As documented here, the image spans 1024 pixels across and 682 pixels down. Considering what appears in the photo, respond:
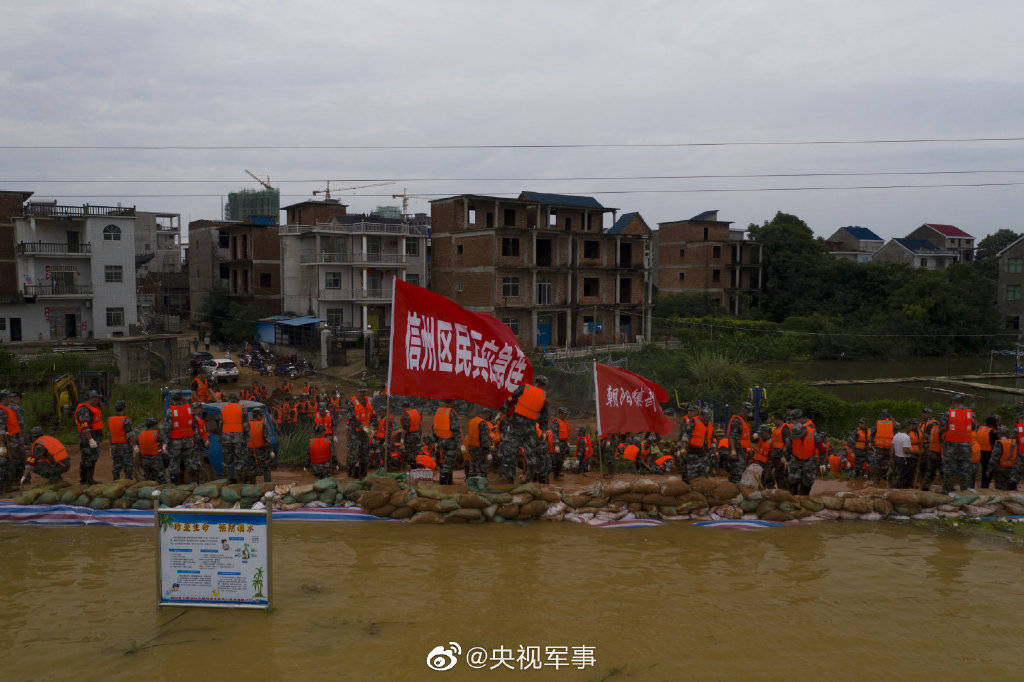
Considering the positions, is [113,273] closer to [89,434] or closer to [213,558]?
[89,434]

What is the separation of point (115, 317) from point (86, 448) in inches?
1253

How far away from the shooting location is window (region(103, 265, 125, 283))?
38.7 m

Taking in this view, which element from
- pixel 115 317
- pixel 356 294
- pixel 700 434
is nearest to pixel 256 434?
pixel 700 434

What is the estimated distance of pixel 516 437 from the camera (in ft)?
36.0

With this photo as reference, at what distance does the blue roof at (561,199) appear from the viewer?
4691 cm

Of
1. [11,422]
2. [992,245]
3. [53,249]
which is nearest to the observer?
[11,422]

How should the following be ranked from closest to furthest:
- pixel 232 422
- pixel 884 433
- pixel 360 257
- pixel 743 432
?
pixel 232 422 → pixel 884 433 → pixel 743 432 → pixel 360 257

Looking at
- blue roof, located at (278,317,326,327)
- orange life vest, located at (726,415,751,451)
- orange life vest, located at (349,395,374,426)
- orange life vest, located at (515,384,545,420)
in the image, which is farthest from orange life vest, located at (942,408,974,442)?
blue roof, located at (278,317,326,327)

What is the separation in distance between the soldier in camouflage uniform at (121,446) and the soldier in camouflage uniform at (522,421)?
22.0 ft

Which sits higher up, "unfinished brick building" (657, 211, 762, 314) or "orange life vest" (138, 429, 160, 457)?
"unfinished brick building" (657, 211, 762, 314)

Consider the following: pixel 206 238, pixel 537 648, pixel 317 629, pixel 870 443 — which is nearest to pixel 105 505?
pixel 317 629

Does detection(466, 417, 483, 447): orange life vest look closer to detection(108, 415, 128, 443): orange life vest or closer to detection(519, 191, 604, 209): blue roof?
detection(108, 415, 128, 443): orange life vest

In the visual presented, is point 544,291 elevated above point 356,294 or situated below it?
above

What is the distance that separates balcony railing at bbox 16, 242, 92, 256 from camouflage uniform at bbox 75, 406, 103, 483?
102ft
